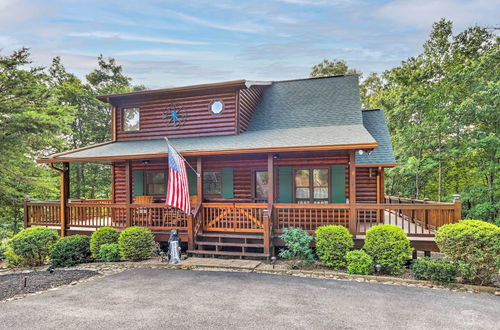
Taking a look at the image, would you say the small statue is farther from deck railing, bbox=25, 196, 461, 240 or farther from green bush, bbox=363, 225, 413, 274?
green bush, bbox=363, 225, 413, 274

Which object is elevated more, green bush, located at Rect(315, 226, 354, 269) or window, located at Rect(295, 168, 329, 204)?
window, located at Rect(295, 168, 329, 204)

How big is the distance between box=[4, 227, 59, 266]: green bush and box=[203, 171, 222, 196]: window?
5228 millimetres

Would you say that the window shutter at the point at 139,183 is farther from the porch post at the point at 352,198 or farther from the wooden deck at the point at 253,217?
the porch post at the point at 352,198

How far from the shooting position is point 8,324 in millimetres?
4402

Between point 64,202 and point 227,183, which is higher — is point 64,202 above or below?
below

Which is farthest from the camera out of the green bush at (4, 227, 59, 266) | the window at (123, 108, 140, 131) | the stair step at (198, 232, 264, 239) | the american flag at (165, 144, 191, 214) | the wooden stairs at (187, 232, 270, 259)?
the window at (123, 108, 140, 131)

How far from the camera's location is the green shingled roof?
8789 millimetres

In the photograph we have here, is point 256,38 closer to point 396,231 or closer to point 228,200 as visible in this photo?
point 228,200

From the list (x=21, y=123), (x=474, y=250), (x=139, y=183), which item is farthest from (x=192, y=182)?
(x=474, y=250)

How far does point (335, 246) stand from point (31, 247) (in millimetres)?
8836

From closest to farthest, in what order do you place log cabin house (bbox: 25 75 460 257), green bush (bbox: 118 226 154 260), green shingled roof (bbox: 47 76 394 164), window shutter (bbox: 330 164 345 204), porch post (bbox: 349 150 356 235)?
porch post (bbox: 349 150 356 235)
green bush (bbox: 118 226 154 260)
log cabin house (bbox: 25 75 460 257)
green shingled roof (bbox: 47 76 394 164)
window shutter (bbox: 330 164 345 204)

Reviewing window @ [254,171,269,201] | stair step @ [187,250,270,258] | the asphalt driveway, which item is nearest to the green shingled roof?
window @ [254,171,269,201]

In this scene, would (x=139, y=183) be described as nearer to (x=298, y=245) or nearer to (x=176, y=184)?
(x=176, y=184)

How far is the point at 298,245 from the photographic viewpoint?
738cm
